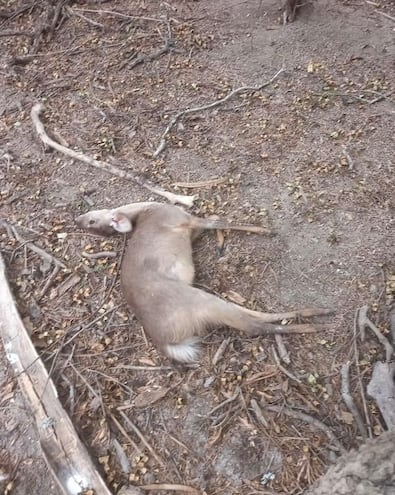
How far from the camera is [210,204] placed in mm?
3953

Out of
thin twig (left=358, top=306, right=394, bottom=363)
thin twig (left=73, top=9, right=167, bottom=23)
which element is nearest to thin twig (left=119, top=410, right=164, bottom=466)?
thin twig (left=358, top=306, right=394, bottom=363)

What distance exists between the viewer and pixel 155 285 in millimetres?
3297

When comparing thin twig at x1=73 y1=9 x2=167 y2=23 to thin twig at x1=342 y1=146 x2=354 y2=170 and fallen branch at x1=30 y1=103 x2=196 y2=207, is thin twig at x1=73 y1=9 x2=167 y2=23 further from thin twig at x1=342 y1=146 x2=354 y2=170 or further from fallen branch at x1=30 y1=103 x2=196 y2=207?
thin twig at x1=342 y1=146 x2=354 y2=170

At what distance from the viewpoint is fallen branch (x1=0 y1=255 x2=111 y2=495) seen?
280cm

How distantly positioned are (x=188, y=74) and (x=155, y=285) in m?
2.43

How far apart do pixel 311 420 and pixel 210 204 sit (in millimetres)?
1680

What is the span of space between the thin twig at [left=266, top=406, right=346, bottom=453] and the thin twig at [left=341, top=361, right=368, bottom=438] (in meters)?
0.13

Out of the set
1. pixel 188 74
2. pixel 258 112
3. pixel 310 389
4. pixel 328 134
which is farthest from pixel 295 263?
pixel 188 74

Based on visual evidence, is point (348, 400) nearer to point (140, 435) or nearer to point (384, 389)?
point (384, 389)

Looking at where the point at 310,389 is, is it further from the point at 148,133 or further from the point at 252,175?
the point at 148,133

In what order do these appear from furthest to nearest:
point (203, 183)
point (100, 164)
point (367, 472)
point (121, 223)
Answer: point (100, 164) < point (203, 183) < point (121, 223) < point (367, 472)

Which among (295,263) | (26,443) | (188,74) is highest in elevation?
(188,74)

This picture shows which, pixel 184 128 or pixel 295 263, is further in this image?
pixel 184 128

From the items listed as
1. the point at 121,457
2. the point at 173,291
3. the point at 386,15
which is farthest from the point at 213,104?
the point at 121,457
